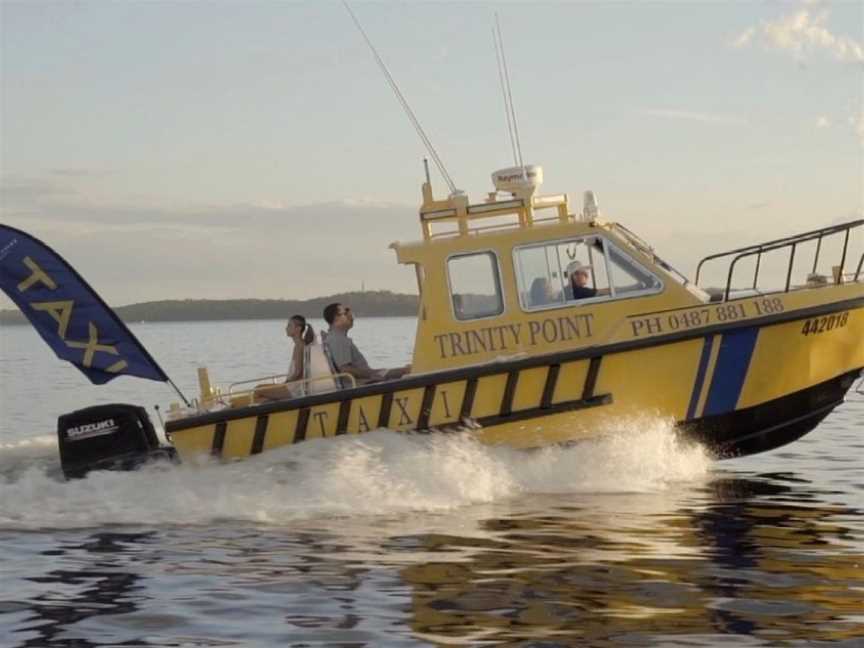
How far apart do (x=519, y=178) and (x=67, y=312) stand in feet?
12.9

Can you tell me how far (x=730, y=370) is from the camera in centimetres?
1055

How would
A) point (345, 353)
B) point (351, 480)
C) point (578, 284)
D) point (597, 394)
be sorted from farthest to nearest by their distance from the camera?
point (345, 353)
point (578, 284)
point (597, 394)
point (351, 480)

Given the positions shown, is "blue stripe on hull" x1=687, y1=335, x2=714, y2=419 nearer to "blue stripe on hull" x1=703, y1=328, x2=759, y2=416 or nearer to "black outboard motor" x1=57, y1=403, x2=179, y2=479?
"blue stripe on hull" x1=703, y1=328, x2=759, y2=416

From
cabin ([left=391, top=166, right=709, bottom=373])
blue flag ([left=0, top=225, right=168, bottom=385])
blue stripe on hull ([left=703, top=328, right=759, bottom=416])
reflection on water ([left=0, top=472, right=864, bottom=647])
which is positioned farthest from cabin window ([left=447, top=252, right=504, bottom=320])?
blue flag ([left=0, top=225, right=168, bottom=385])

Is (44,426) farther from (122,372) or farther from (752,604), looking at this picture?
(752,604)

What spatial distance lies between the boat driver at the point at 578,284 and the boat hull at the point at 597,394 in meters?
0.55

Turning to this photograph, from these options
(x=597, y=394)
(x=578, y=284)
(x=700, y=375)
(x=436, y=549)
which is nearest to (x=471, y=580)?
(x=436, y=549)

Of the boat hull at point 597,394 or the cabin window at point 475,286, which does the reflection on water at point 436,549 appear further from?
the cabin window at point 475,286

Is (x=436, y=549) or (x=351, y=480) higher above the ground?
(x=351, y=480)

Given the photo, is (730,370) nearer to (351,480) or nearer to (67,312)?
(351,480)

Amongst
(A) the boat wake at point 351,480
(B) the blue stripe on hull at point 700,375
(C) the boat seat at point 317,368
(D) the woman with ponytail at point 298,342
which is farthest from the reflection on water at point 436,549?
(D) the woman with ponytail at point 298,342

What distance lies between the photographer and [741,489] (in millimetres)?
11281

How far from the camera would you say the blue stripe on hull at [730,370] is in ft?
34.4

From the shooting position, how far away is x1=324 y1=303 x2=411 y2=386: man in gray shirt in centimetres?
1111
